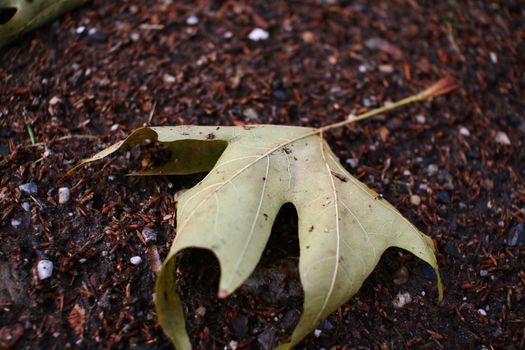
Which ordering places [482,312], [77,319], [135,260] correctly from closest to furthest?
[77,319] → [135,260] → [482,312]

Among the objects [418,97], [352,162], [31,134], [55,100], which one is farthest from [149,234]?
[418,97]

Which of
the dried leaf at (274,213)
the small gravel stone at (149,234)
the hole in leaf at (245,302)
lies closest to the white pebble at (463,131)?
the dried leaf at (274,213)

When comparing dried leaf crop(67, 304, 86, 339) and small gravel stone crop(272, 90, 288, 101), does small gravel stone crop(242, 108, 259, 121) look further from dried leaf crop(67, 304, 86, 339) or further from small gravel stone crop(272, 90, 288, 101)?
dried leaf crop(67, 304, 86, 339)

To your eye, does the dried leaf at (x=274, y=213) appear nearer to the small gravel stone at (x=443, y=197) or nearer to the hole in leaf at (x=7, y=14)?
the small gravel stone at (x=443, y=197)

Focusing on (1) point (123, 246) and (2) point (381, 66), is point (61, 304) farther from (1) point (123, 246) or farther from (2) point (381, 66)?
(2) point (381, 66)

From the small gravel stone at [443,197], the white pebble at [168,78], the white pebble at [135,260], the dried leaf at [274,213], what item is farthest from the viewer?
the white pebble at [168,78]

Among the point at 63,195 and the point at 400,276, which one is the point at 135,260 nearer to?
the point at 63,195
